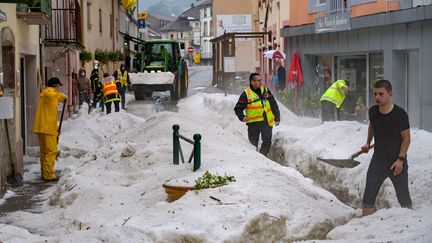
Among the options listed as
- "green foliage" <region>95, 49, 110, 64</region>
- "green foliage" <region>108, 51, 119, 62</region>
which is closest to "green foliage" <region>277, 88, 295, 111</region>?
"green foliage" <region>95, 49, 110, 64</region>

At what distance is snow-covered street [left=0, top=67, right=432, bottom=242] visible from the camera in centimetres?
748

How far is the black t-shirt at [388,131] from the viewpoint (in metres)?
8.05

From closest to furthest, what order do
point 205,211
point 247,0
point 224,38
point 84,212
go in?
point 205,211 < point 84,212 < point 224,38 < point 247,0

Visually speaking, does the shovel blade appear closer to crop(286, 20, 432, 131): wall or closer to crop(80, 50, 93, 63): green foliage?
crop(286, 20, 432, 131): wall

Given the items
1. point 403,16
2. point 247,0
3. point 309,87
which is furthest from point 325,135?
point 247,0

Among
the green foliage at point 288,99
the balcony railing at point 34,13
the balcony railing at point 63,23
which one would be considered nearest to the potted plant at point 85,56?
the balcony railing at point 63,23

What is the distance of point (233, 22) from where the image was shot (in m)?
61.1

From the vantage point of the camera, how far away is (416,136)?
13.8 m

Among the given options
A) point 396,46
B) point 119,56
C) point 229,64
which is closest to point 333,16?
point 396,46

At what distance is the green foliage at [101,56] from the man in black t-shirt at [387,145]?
2810cm

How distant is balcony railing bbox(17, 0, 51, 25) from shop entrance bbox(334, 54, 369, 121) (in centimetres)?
884

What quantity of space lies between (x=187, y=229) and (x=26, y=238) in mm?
1471

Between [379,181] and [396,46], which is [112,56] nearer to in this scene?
[396,46]

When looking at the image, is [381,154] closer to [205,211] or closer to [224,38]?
[205,211]
